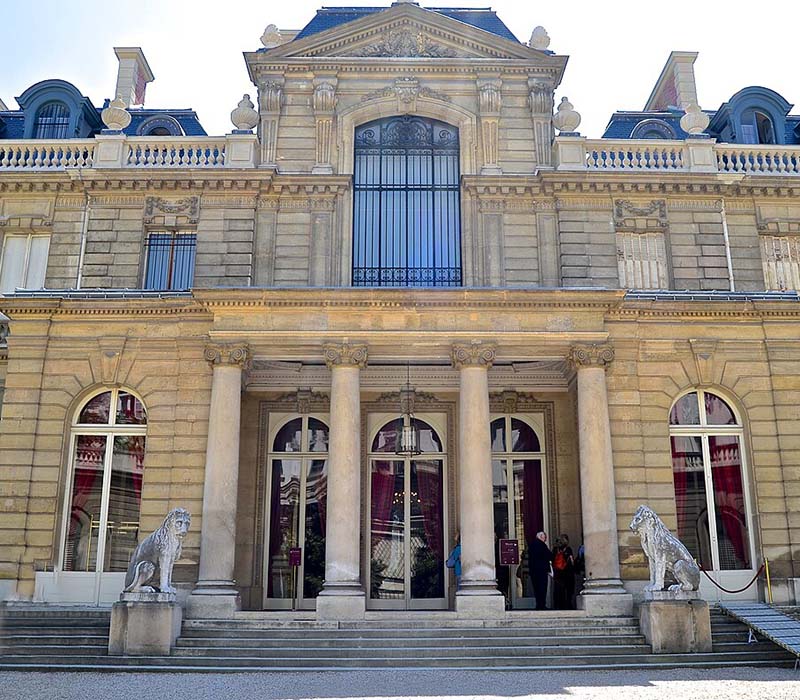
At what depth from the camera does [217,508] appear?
17078mm

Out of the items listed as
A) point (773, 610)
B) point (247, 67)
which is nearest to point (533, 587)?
point (773, 610)

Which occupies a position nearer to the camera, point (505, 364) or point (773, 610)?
point (773, 610)

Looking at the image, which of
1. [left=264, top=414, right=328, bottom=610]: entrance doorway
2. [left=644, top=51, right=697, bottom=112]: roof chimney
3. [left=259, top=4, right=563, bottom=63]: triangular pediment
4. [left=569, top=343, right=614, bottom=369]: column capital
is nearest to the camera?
[left=569, top=343, right=614, bottom=369]: column capital

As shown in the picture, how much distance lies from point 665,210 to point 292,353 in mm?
9531

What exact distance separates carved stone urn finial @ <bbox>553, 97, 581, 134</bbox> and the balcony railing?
7.38 metres

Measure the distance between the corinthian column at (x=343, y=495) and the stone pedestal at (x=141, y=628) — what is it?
2804 millimetres

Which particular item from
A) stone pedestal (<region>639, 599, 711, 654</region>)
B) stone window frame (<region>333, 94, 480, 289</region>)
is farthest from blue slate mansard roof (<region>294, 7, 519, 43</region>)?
stone pedestal (<region>639, 599, 711, 654</region>)

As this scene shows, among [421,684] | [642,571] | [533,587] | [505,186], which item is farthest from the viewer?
[505,186]

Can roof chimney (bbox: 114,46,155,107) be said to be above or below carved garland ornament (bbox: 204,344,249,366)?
above

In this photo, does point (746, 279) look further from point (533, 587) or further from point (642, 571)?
point (533, 587)

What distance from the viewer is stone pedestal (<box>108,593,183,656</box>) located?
47.0ft

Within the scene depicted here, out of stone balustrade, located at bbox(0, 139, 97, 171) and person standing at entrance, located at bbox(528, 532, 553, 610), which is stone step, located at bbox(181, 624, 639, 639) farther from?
stone balustrade, located at bbox(0, 139, 97, 171)

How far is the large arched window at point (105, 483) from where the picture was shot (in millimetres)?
18625

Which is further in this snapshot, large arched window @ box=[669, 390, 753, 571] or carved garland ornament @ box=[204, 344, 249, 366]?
large arched window @ box=[669, 390, 753, 571]
